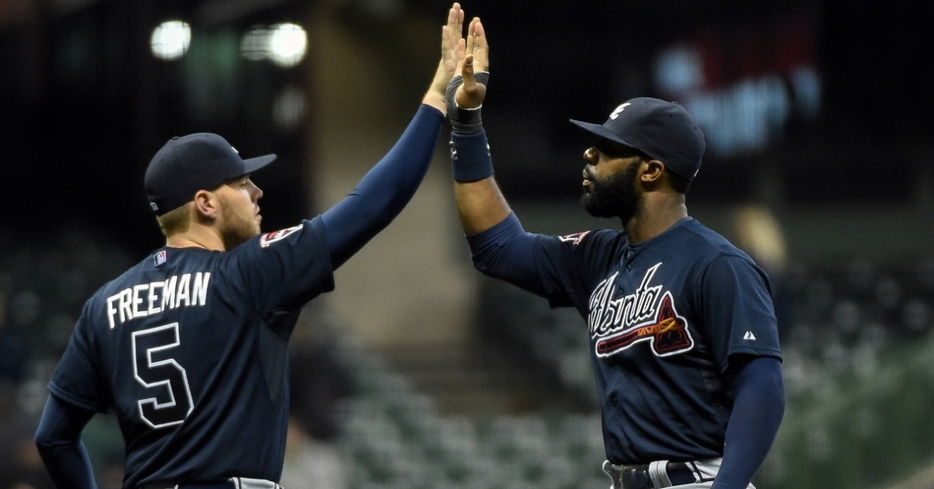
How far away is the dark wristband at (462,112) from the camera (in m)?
3.76

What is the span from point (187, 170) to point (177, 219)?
0.39 feet

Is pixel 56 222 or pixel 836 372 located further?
pixel 56 222

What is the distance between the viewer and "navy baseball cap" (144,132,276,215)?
3.40 metres

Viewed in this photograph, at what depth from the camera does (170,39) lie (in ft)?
40.8

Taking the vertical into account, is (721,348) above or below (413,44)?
below

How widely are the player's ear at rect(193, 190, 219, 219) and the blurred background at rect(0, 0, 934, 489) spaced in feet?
16.7

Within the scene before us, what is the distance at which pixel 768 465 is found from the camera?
8211 millimetres

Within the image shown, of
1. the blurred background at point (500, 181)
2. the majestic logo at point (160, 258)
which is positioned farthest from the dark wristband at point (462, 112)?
the blurred background at point (500, 181)

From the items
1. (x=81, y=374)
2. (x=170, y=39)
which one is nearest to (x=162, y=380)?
(x=81, y=374)

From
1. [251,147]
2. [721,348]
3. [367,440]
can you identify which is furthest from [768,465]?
[251,147]

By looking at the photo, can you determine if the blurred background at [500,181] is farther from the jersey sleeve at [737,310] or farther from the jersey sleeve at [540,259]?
the jersey sleeve at [737,310]

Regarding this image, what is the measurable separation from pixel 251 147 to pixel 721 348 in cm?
965

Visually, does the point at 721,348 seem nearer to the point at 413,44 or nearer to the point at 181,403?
the point at 181,403

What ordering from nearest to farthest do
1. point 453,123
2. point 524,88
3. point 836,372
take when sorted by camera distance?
point 453,123 → point 836,372 → point 524,88
